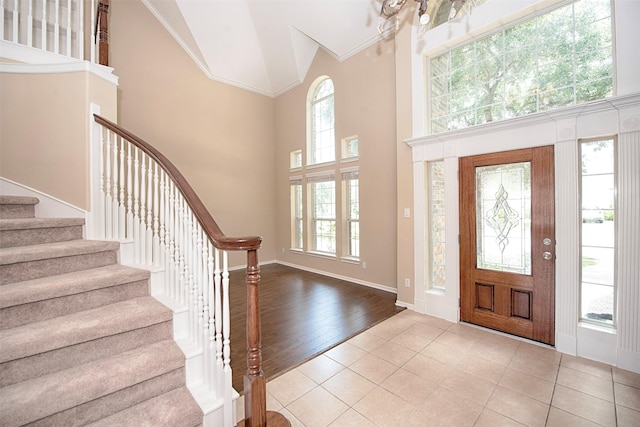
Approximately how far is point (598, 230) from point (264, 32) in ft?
20.0

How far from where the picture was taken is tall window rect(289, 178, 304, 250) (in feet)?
20.9

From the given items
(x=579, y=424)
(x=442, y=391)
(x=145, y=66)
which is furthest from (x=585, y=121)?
(x=145, y=66)

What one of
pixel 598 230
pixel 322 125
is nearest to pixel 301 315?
pixel 598 230

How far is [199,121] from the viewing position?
18.0 ft

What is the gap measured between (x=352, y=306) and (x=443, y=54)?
365 cm

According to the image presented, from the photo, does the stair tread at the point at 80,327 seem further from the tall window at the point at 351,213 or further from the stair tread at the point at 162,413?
the tall window at the point at 351,213

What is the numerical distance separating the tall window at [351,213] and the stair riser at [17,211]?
423cm

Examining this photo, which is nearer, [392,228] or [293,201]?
[392,228]

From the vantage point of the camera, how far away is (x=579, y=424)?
1701 mm

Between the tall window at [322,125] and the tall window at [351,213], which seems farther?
the tall window at [322,125]

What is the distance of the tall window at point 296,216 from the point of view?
20.9ft

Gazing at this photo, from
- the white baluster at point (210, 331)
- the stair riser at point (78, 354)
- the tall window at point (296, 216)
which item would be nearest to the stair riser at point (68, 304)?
the stair riser at point (78, 354)

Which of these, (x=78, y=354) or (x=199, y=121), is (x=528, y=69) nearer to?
(x=78, y=354)

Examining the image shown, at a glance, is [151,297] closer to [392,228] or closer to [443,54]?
[392,228]
